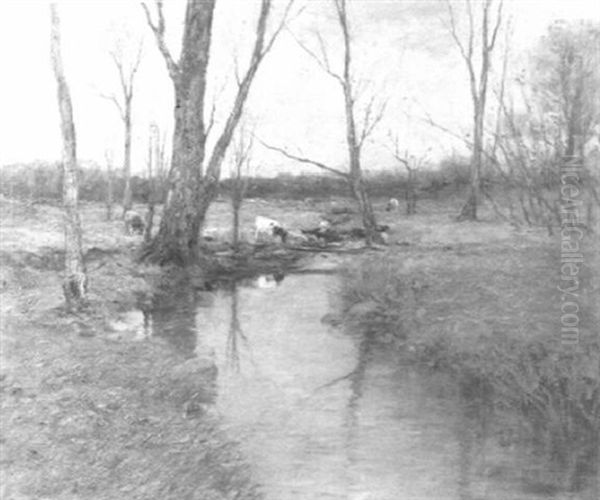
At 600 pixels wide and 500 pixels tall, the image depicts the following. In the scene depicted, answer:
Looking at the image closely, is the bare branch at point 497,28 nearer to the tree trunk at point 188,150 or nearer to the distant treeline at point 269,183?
the distant treeline at point 269,183

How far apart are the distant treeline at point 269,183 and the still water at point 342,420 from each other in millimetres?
1814

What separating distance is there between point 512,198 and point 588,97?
1.20 meters

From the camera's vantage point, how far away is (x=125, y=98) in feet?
34.3

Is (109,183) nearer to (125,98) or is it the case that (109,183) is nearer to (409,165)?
(125,98)

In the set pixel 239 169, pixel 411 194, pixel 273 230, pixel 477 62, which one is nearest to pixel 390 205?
pixel 411 194

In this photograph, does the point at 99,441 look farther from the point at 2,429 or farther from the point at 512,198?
the point at 512,198

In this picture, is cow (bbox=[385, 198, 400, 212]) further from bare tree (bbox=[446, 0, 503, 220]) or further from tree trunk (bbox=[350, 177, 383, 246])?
bare tree (bbox=[446, 0, 503, 220])

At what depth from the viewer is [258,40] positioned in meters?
11.5

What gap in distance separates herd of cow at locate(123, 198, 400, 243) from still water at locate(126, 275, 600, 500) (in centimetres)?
235

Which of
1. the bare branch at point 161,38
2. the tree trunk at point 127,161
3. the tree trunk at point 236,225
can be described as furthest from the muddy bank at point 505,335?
the bare branch at point 161,38

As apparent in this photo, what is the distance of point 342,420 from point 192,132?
705 cm

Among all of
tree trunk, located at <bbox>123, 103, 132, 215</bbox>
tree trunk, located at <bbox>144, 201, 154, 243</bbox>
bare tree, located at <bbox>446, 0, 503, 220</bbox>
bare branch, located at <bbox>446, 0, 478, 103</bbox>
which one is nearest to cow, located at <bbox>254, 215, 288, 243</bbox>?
tree trunk, located at <bbox>144, 201, 154, 243</bbox>

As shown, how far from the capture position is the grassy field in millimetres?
5047

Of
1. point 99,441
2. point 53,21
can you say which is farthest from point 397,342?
point 53,21
